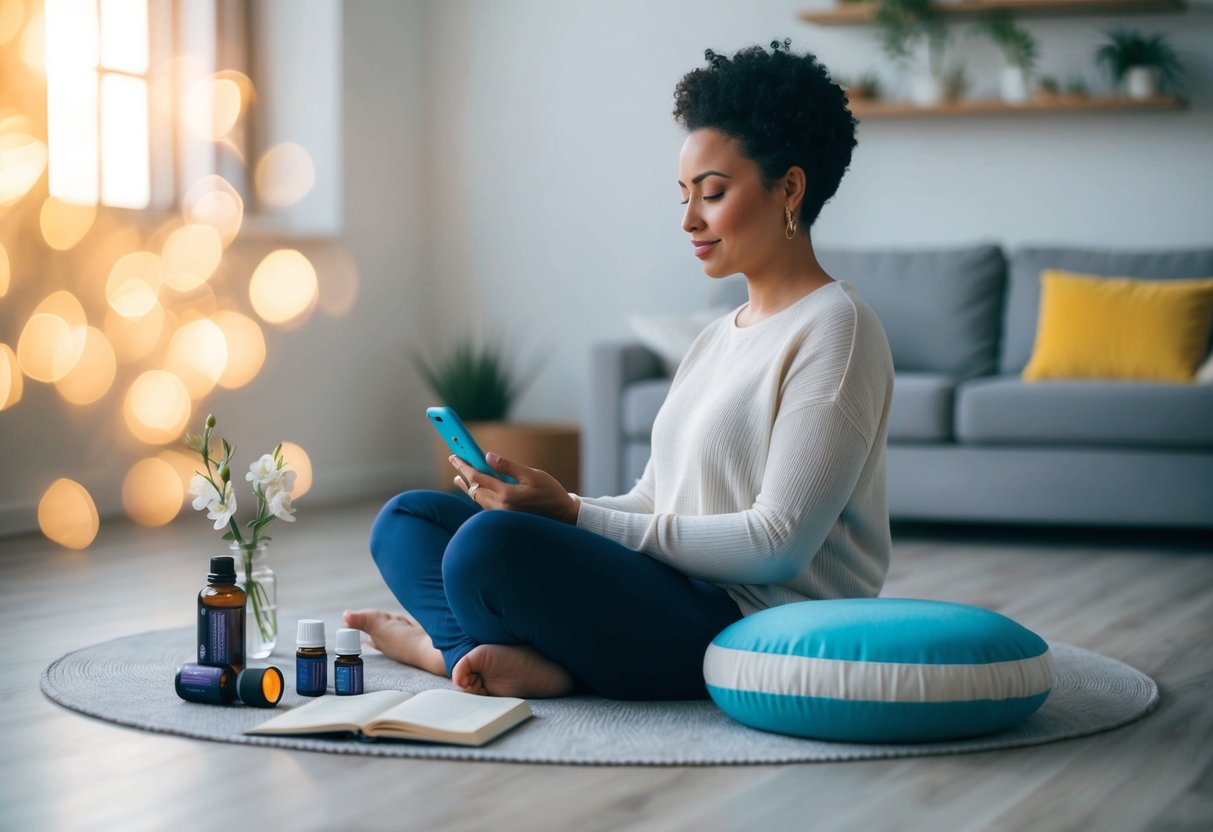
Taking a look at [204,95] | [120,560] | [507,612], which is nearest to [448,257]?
[204,95]

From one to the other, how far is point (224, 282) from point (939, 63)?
8.60ft

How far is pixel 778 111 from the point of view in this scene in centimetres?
206

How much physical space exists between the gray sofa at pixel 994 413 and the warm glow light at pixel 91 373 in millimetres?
1498

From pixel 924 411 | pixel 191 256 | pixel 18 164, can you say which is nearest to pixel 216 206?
pixel 191 256

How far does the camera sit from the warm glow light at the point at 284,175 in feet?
17.0

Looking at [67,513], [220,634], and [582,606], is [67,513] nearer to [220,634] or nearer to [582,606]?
[220,634]

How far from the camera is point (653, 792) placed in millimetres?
1735

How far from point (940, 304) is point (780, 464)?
3.00m

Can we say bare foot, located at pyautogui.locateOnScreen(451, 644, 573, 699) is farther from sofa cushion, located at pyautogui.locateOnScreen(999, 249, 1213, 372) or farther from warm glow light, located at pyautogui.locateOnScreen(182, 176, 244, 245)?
sofa cushion, located at pyautogui.locateOnScreen(999, 249, 1213, 372)

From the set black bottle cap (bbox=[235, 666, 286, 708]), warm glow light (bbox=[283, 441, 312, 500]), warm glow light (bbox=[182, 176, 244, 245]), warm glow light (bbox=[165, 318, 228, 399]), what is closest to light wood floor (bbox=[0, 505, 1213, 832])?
black bottle cap (bbox=[235, 666, 286, 708])

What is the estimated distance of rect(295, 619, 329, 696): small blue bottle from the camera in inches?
84.8

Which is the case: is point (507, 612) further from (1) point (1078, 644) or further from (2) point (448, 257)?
(2) point (448, 257)

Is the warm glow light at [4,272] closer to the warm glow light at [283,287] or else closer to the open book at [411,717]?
the warm glow light at [283,287]

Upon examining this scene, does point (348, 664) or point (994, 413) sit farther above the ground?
point (994, 413)
